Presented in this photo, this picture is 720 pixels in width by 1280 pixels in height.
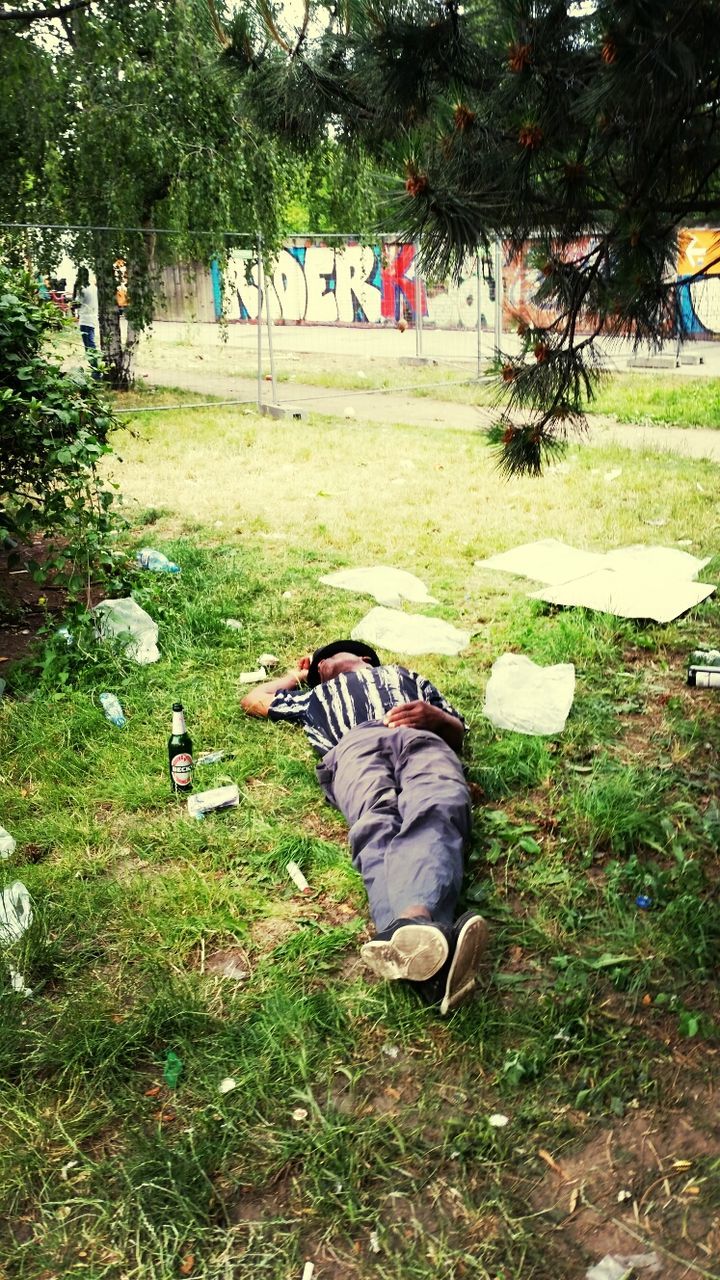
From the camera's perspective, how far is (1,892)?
109 inches

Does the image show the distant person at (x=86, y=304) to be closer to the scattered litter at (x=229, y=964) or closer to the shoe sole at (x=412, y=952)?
the scattered litter at (x=229, y=964)

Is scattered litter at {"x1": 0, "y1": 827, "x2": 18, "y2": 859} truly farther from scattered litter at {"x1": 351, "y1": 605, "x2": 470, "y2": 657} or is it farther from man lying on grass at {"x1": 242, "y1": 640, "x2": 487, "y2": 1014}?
scattered litter at {"x1": 351, "y1": 605, "x2": 470, "y2": 657}

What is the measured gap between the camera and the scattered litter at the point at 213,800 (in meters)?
3.24

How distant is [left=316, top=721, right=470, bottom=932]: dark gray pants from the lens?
249 cm

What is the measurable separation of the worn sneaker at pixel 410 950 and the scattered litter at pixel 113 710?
183cm

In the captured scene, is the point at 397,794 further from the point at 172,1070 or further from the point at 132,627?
the point at 132,627

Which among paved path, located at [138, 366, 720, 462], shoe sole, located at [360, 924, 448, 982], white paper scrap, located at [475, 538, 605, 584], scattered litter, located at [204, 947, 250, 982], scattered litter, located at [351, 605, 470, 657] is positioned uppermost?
paved path, located at [138, 366, 720, 462]

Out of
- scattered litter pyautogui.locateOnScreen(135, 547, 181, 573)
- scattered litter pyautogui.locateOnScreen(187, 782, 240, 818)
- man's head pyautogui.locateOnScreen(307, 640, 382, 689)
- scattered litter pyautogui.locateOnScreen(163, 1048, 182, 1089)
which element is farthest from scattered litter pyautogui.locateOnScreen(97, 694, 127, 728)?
scattered litter pyautogui.locateOnScreen(163, 1048, 182, 1089)

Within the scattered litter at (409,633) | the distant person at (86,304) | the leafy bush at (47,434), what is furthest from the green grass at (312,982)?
the distant person at (86,304)

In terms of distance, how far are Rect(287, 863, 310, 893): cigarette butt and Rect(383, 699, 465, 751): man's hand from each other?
0.56 metres

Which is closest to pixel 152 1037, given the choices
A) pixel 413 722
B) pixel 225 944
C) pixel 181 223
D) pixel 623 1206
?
pixel 225 944

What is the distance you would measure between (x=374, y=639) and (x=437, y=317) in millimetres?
13313

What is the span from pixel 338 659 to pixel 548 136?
1.84 m

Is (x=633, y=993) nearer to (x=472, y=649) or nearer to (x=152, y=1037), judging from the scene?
(x=152, y=1037)
